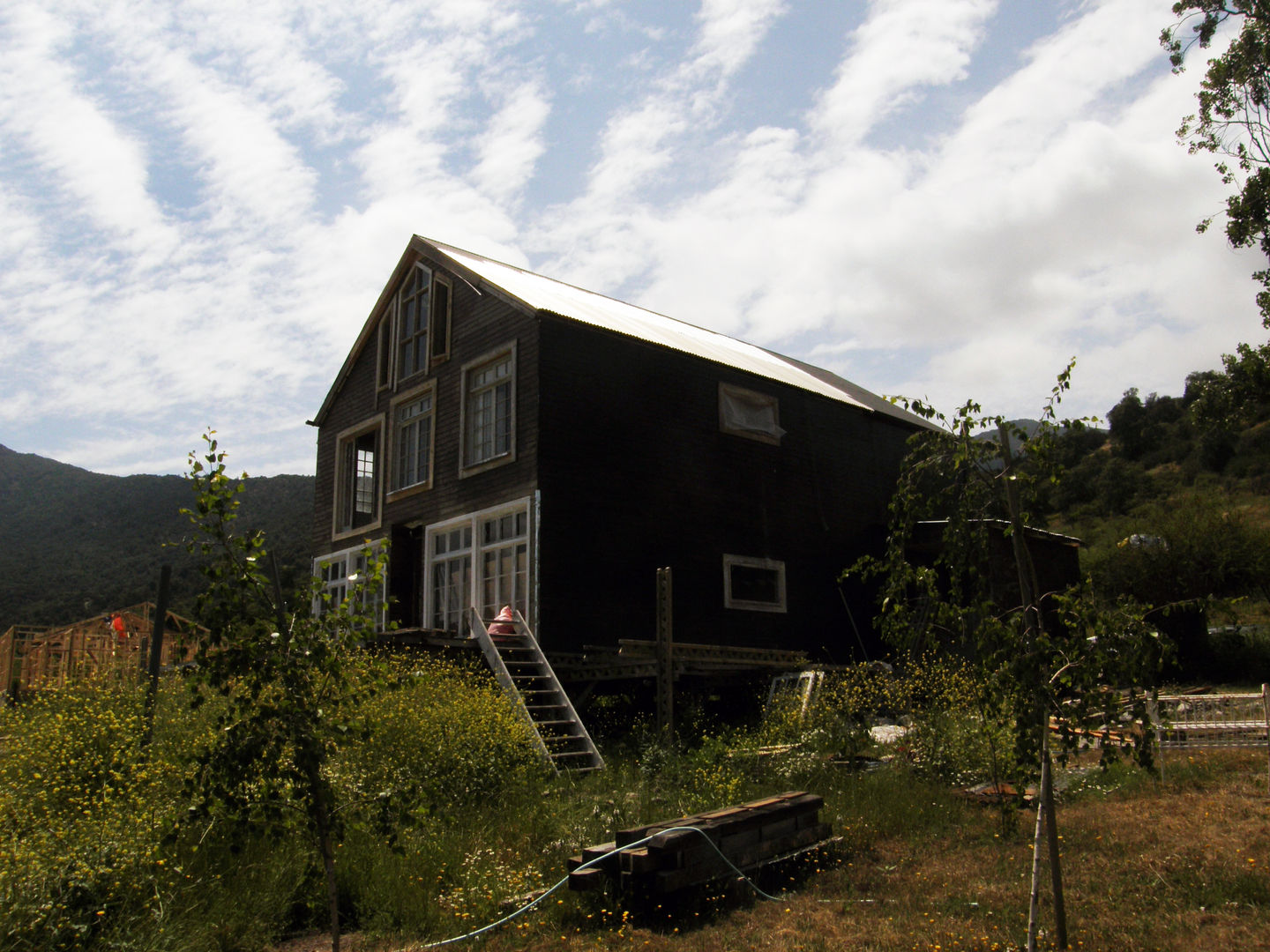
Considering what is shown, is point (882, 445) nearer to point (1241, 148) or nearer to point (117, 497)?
point (1241, 148)

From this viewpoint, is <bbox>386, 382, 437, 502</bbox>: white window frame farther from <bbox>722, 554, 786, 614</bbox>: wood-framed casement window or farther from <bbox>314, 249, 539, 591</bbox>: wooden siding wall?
<bbox>722, 554, 786, 614</bbox>: wood-framed casement window

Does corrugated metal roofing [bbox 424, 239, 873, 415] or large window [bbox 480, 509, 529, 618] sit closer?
large window [bbox 480, 509, 529, 618]

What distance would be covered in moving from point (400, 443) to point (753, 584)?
26.4ft

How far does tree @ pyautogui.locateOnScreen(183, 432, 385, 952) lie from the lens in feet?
17.2

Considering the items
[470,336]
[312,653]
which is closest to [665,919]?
[312,653]

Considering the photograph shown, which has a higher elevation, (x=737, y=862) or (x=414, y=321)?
(x=414, y=321)

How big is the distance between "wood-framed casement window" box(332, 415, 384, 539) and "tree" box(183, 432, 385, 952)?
15.2 metres

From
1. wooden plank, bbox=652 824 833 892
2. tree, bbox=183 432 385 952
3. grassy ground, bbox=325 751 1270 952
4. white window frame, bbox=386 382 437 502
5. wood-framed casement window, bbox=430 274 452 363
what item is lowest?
grassy ground, bbox=325 751 1270 952

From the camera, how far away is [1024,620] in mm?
6191

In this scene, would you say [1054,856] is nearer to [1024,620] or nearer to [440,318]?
[1024,620]

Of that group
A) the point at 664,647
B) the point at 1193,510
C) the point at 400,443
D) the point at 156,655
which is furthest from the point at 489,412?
the point at 1193,510

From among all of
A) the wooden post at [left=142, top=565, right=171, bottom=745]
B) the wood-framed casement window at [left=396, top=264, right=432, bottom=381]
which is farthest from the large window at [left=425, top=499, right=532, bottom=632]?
the wooden post at [left=142, top=565, right=171, bottom=745]

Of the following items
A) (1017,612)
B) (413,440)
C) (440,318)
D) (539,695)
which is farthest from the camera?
(413,440)

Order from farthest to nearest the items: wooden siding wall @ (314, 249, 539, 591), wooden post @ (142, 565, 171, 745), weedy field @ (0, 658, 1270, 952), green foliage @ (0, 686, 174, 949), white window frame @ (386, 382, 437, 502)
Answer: white window frame @ (386, 382, 437, 502)
wooden siding wall @ (314, 249, 539, 591)
wooden post @ (142, 565, 171, 745)
weedy field @ (0, 658, 1270, 952)
green foliage @ (0, 686, 174, 949)
